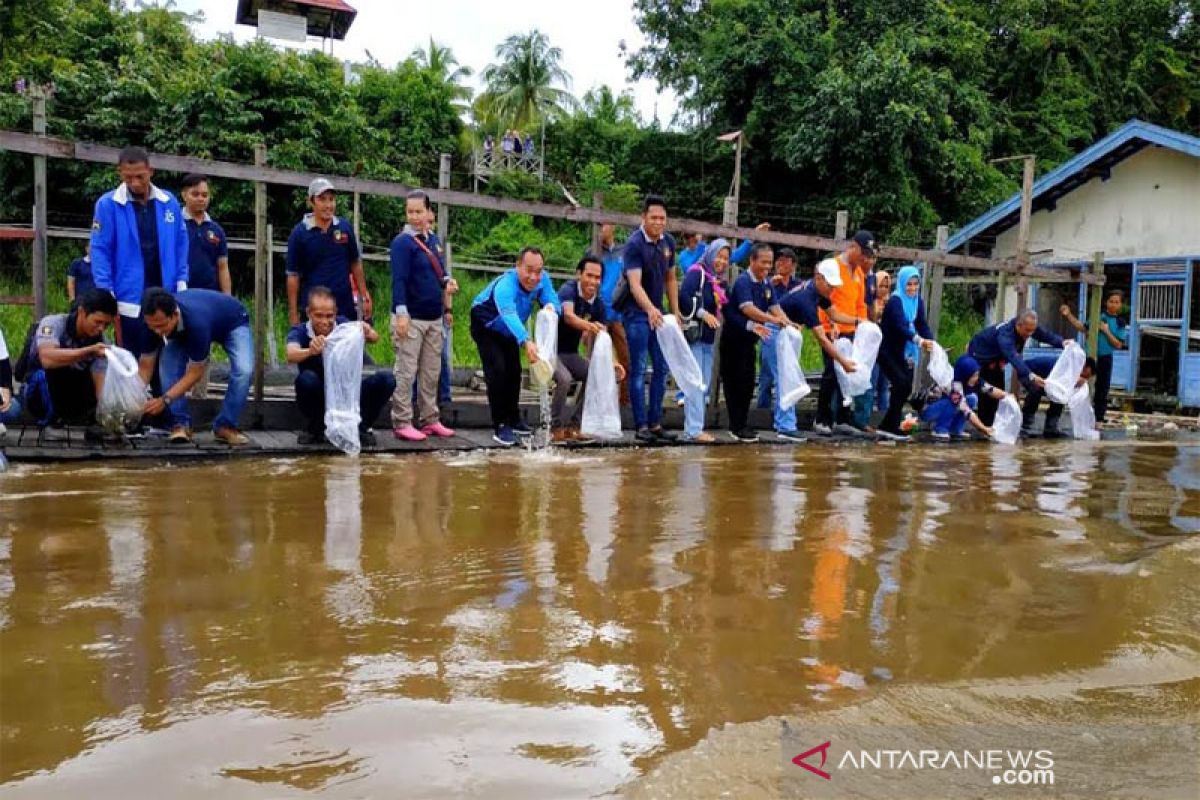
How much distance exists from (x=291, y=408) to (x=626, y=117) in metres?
24.4

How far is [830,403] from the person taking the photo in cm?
890

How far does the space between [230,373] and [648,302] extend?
2921mm

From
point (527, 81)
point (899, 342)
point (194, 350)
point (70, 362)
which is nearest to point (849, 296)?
point (899, 342)

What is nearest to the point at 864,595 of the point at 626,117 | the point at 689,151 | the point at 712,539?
the point at 712,539

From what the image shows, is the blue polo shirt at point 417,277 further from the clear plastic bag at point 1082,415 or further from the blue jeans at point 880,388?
the clear plastic bag at point 1082,415

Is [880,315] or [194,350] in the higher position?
[880,315]

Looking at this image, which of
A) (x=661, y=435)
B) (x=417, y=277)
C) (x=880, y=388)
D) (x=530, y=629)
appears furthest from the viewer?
(x=880, y=388)

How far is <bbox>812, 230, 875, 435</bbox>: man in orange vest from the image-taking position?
8.41 meters

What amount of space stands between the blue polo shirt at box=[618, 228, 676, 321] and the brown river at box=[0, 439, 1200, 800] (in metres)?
2.50

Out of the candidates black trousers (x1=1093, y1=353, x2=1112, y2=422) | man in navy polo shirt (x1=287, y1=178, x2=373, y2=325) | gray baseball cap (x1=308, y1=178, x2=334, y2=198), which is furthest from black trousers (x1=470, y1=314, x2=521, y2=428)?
black trousers (x1=1093, y1=353, x2=1112, y2=422)

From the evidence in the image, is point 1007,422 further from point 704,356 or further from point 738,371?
point 704,356

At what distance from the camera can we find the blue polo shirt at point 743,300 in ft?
26.6

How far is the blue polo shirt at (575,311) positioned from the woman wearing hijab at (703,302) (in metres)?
0.93

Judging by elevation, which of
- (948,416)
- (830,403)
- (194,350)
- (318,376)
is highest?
(194,350)
